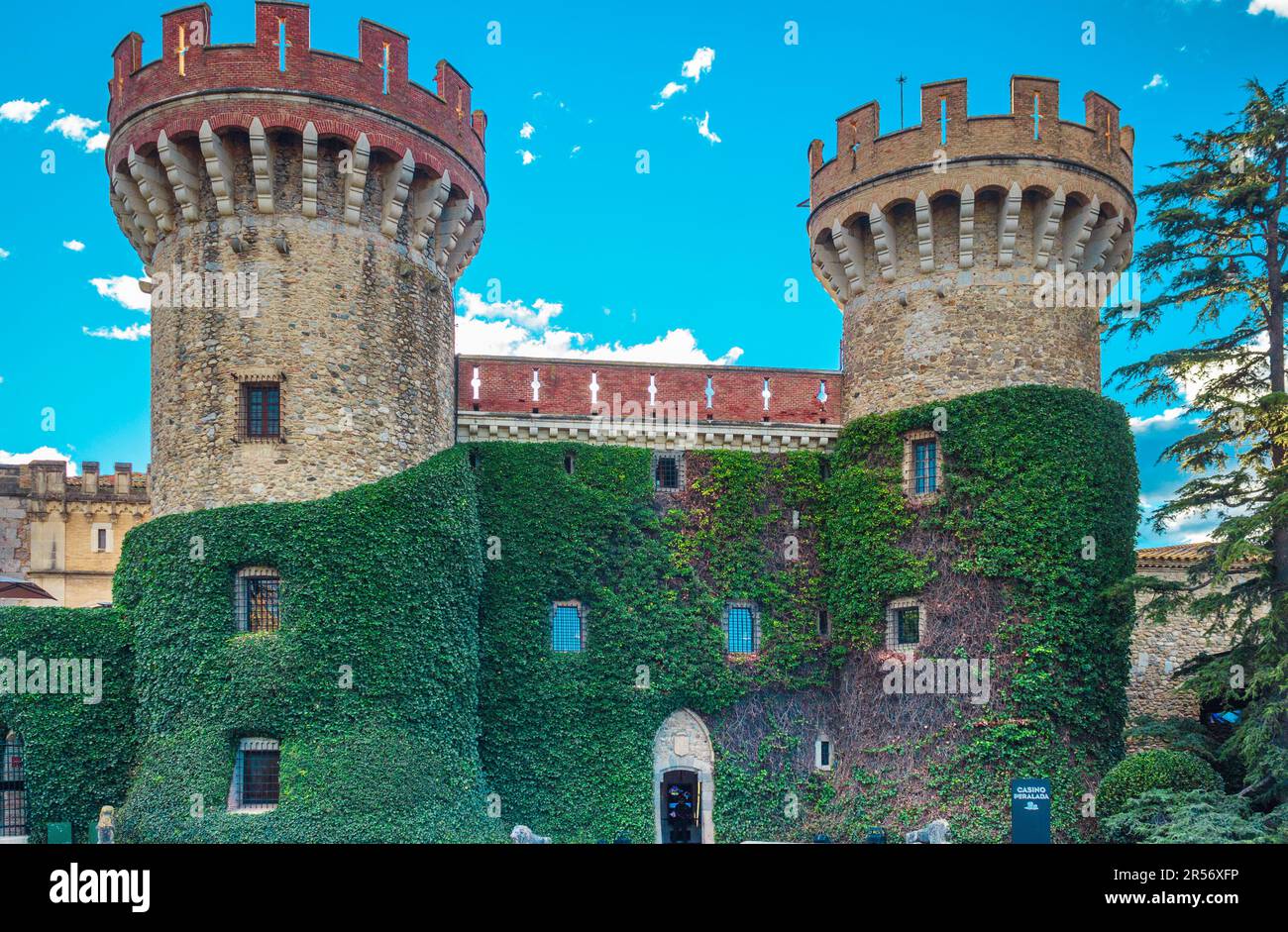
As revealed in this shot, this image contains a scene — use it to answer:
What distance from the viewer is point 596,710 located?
22516 millimetres

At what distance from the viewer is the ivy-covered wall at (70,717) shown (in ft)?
63.2

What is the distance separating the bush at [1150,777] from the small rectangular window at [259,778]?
586 inches

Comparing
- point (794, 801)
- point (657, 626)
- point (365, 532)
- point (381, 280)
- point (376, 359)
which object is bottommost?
point (794, 801)

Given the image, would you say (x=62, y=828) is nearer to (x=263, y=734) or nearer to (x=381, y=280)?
(x=263, y=734)

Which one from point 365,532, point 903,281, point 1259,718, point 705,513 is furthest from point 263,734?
point 1259,718

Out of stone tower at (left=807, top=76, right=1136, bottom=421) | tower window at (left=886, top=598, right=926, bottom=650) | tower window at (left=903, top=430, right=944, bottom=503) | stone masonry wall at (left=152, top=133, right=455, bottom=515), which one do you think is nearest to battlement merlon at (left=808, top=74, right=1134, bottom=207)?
stone tower at (left=807, top=76, right=1136, bottom=421)

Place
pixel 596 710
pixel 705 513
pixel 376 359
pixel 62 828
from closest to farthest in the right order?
1. pixel 62 828
2. pixel 376 359
3. pixel 596 710
4. pixel 705 513

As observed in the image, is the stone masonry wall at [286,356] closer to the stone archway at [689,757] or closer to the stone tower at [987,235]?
the stone archway at [689,757]

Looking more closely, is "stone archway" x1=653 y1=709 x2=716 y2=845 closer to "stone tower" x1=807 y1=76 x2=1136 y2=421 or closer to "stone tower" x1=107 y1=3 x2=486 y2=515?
"stone tower" x1=107 y1=3 x2=486 y2=515

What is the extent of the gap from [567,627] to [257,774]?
267 inches

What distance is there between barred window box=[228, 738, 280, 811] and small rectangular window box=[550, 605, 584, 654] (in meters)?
6.07

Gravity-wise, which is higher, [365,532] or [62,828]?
[365,532]

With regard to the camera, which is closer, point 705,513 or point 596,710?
point 596,710

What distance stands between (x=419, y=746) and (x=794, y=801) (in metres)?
8.29
